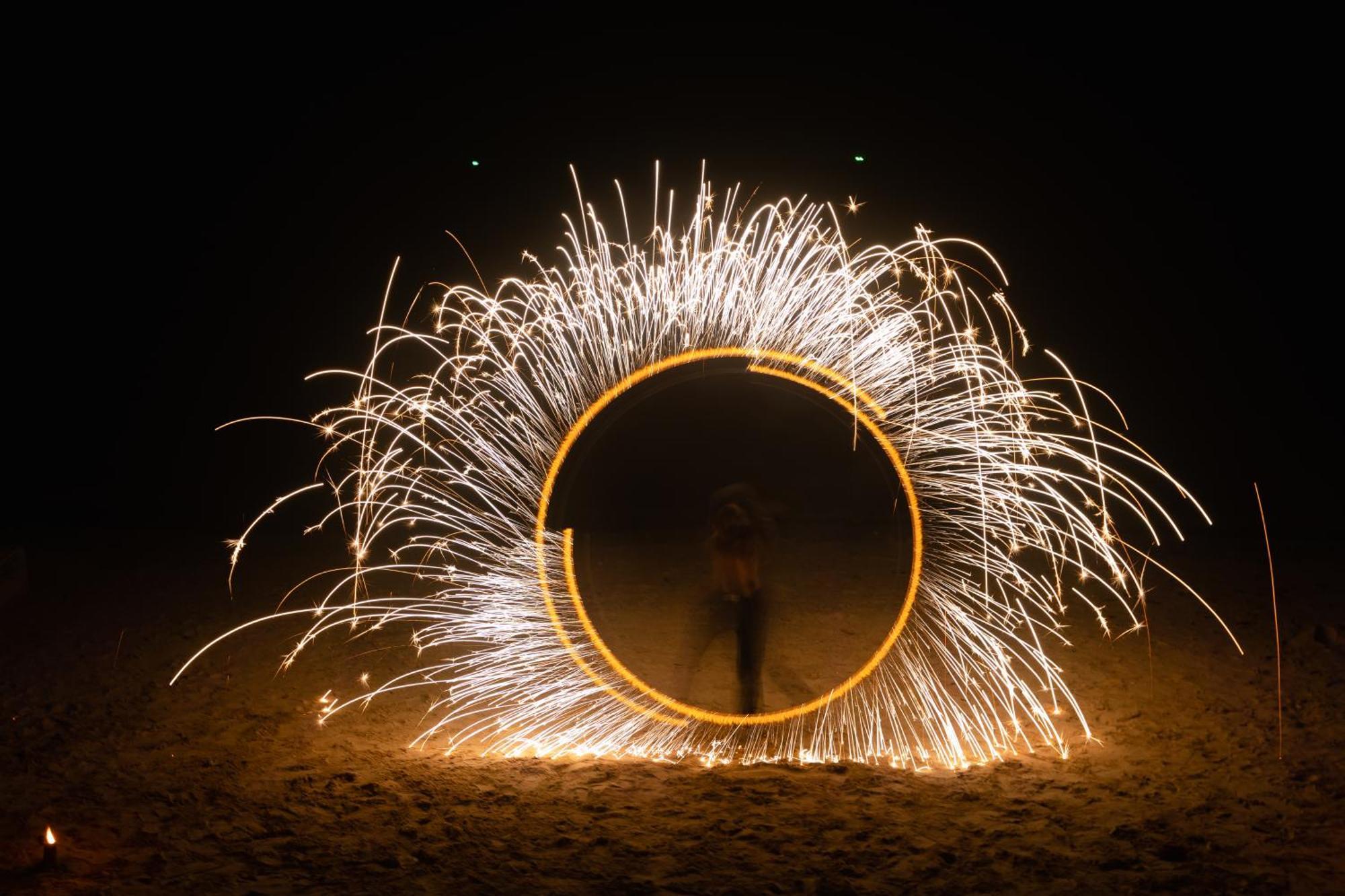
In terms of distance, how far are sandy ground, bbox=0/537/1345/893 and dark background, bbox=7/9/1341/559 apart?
8616 mm

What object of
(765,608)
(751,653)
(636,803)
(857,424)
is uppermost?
(857,424)

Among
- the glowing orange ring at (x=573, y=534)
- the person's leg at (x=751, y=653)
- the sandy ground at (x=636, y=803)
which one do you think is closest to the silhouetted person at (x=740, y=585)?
the person's leg at (x=751, y=653)

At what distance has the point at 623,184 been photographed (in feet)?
62.8

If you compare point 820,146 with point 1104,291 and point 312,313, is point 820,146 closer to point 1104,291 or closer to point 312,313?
point 1104,291

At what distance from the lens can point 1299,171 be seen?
17.0 meters

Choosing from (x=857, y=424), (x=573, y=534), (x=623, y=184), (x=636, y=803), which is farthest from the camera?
(x=623, y=184)

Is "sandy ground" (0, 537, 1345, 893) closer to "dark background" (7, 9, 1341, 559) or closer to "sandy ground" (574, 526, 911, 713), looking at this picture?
"sandy ground" (574, 526, 911, 713)

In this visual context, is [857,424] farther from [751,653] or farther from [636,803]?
[636,803]

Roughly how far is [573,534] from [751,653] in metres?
1.06

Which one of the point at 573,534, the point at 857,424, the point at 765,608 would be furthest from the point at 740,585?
the point at 857,424

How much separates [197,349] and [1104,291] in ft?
47.6

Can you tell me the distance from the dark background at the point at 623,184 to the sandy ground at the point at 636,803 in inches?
339

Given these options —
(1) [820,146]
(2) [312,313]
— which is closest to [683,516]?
(2) [312,313]

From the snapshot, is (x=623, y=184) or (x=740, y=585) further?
(x=623, y=184)
